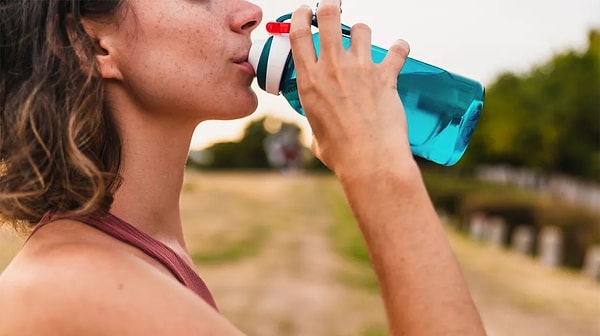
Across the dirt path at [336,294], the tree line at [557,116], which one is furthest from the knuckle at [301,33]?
the tree line at [557,116]

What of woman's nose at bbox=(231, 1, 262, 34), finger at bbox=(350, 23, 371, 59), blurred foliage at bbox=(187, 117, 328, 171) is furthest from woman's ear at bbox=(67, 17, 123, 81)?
blurred foliage at bbox=(187, 117, 328, 171)

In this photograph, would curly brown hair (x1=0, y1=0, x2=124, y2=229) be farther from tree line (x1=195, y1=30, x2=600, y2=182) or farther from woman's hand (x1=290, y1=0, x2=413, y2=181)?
tree line (x1=195, y1=30, x2=600, y2=182)

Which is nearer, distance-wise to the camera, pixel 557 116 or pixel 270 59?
pixel 270 59

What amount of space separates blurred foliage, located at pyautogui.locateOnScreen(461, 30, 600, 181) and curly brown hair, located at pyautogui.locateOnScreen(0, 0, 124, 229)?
49390 mm

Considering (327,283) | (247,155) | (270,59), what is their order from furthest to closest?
(247,155), (327,283), (270,59)

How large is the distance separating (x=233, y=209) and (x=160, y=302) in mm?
24676

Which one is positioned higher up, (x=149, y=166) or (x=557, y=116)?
(x=149, y=166)

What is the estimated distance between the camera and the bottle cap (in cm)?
161

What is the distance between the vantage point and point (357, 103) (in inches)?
56.2

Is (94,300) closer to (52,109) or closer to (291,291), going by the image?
(52,109)

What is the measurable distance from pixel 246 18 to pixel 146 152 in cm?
34

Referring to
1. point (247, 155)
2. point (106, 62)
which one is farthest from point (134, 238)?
point (247, 155)

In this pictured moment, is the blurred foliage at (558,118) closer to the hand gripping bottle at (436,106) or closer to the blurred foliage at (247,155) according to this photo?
the blurred foliage at (247,155)

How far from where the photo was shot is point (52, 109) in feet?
4.84
